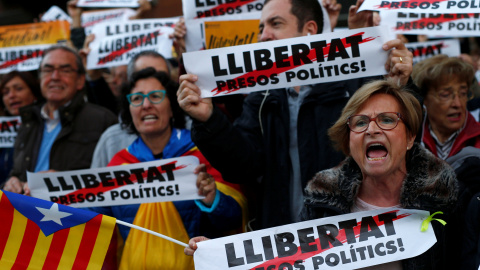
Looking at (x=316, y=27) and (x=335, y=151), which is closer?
(x=335, y=151)

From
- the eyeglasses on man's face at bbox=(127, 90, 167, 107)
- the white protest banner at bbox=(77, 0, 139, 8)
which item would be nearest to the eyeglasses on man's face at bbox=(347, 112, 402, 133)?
the eyeglasses on man's face at bbox=(127, 90, 167, 107)

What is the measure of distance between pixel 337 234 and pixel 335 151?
2.15 feet

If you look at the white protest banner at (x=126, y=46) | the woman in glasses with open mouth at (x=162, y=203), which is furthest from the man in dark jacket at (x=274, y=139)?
the white protest banner at (x=126, y=46)

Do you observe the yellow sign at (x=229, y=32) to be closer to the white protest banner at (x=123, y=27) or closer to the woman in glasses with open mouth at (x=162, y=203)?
the woman in glasses with open mouth at (x=162, y=203)

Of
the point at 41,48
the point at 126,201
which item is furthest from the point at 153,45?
the point at 126,201

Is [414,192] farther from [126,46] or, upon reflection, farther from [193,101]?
[126,46]

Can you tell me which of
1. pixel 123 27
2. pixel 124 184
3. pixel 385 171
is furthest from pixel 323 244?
pixel 123 27

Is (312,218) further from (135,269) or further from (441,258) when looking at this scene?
(135,269)

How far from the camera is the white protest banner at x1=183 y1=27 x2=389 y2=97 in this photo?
11.6 feet

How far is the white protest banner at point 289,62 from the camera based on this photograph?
11.6 ft

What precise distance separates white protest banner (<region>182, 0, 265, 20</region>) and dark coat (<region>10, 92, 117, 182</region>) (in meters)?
1.10

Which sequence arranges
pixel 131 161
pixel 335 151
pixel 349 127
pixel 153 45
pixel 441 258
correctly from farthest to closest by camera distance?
pixel 153 45 < pixel 131 161 < pixel 335 151 < pixel 349 127 < pixel 441 258

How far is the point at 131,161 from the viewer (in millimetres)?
4250

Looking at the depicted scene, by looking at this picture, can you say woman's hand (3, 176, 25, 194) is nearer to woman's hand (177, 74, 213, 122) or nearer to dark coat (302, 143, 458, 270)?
woman's hand (177, 74, 213, 122)
